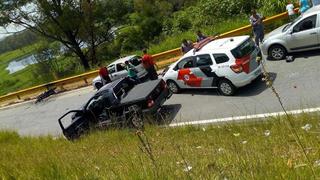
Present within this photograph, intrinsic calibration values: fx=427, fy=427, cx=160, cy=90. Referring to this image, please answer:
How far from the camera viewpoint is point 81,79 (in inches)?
1019

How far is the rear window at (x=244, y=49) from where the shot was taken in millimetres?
13930

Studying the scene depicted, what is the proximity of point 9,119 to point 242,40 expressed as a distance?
15142 millimetres

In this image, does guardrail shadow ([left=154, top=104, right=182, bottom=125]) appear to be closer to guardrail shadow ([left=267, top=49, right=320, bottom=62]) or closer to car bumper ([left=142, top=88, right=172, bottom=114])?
car bumper ([left=142, top=88, right=172, bottom=114])

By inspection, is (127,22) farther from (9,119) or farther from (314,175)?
(314,175)

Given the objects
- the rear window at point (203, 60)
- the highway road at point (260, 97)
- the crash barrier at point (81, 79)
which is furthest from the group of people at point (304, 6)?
the rear window at point (203, 60)

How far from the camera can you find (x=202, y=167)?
487cm

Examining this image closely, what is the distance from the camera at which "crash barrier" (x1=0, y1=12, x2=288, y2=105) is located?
20.7m

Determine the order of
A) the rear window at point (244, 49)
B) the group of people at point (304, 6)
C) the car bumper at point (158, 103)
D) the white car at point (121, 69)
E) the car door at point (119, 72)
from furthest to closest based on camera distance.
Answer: the car door at point (119, 72) → the white car at point (121, 69) → the group of people at point (304, 6) → the rear window at point (244, 49) → the car bumper at point (158, 103)

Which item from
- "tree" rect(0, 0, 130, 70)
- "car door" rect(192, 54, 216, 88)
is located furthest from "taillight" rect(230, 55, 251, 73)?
"tree" rect(0, 0, 130, 70)

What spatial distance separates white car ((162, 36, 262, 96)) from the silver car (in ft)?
5.82

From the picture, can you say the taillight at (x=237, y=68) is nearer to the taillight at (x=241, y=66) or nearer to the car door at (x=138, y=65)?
the taillight at (x=241, y=66)

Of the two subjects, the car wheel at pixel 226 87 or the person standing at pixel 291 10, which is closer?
the car wheel at pixel 226 87

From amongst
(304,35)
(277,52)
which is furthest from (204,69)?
(304,35)

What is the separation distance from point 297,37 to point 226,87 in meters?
3.36
